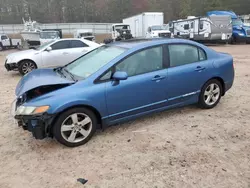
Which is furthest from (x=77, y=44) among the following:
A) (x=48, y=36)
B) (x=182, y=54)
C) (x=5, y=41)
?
(x=5, y=41)

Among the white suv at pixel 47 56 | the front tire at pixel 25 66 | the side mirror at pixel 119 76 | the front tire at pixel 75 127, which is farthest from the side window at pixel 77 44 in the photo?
the front tire at pixel 75 127

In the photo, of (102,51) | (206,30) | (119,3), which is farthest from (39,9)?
(102,51)

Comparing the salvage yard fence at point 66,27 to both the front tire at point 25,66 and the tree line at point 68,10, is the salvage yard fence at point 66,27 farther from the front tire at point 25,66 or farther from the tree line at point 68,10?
the front tire at point 25,66

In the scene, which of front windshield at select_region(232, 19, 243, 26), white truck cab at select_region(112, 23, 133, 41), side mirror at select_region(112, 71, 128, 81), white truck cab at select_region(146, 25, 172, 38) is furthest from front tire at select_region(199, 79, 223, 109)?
white truck cab at select_region(112, 23, 133, 41)

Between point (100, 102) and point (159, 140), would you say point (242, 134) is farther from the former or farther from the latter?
point (100, 102)

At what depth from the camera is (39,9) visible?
59906 millimetres

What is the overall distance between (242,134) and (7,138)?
12.2 feet

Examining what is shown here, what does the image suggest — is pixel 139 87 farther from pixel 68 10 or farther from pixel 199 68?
pixel 68 10

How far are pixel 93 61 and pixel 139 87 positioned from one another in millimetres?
945

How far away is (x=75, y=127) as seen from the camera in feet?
10.6

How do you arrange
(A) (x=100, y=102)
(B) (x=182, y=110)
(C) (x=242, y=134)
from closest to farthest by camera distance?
(A) (x=100, y=102) < (C) (x=242, y=134) < (B) (x=182, y=110)

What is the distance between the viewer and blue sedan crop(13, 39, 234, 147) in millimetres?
3107

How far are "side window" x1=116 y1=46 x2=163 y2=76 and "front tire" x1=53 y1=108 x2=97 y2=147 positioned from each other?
0.87 metres

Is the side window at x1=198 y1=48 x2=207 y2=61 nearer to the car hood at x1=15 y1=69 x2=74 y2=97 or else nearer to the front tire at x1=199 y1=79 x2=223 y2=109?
the front tire at x1=199 y1=79 x2=223 y2=109
